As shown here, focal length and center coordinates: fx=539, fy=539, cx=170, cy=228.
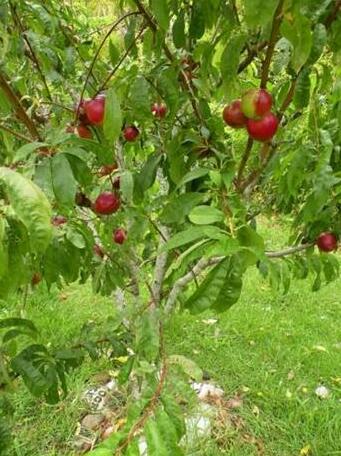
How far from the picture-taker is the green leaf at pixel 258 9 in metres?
0.72

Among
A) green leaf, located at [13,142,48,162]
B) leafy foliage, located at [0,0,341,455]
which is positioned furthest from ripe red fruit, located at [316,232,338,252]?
green leaf, located at [13,142,48,162]

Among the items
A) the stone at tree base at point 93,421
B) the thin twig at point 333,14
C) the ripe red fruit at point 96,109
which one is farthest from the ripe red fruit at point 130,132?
the stone at tree base at point 93,421

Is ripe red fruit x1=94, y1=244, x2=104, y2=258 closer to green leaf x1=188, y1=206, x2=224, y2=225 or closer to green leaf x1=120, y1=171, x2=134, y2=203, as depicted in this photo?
green leaf x1=120, y1=171, x2=134, y2=203

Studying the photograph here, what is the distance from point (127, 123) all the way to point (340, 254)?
3.76m

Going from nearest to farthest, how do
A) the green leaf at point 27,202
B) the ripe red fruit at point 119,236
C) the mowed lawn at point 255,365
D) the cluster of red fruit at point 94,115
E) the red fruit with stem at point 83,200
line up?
the green leaf at point 27,202 < the cluster of red fruit at point 94,115 < the red fruit with stem at point 83,200 < the ripe red fruit at point 119,236 < the mowed lawn at point 255,365

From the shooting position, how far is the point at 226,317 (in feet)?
11.5

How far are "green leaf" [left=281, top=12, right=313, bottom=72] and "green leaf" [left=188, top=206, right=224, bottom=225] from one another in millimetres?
284

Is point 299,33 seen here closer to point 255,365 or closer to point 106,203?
point 106,203

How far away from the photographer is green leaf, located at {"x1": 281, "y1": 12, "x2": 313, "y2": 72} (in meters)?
0.82

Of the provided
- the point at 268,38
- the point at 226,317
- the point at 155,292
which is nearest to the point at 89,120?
the point at 268,38

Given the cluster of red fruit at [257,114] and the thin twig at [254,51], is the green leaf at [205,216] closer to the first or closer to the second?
the cluster of red fruit at [257,114]

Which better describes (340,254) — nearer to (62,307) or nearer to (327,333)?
(327,333)

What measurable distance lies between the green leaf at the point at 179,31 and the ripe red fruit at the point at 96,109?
0.68 feet

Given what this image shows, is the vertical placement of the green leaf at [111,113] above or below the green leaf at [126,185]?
above
